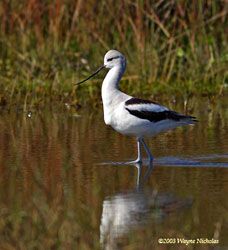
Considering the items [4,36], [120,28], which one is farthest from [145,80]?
[4,36]

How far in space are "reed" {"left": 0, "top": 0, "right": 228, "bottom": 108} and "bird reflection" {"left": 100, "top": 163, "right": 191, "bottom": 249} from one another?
17.4 ft

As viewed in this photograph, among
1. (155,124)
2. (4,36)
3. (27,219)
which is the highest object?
(4,36)

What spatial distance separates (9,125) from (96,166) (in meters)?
2.41

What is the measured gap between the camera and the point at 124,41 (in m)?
12.9

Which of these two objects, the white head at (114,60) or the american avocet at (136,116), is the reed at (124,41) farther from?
the american avocet at (136,116)

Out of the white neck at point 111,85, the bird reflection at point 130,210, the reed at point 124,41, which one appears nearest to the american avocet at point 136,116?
the white neck at point 111,85

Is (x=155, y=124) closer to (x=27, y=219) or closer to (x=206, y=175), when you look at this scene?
(x=206, y=175)

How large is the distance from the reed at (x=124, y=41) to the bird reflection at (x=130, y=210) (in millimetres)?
5314

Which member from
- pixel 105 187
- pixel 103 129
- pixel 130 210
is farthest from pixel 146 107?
pixel 130 210

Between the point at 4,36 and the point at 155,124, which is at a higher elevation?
the point at 4,36

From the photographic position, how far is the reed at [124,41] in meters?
12.5

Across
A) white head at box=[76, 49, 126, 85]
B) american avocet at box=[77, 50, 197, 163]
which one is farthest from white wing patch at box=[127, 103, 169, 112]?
white head at box=[76, 49, 126, 85]

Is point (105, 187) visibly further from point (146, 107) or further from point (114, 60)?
point (114, 60)

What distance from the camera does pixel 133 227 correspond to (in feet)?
19.4
